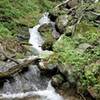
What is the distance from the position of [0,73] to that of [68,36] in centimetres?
577

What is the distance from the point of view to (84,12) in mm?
18984

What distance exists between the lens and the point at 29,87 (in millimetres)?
12883

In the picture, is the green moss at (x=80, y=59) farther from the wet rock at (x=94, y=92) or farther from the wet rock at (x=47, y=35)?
the wet rock at (x=47, y=35)

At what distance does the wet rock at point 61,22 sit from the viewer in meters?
18.9

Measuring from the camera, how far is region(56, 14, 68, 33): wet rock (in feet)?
61.9

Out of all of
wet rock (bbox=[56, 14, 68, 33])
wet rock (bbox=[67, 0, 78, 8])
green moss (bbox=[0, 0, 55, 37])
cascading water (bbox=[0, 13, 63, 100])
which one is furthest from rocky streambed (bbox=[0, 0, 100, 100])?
wet rock (bbox=[67, 0, 78, 8])

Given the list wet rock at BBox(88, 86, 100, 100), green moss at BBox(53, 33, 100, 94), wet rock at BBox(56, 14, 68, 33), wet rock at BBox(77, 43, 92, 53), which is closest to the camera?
wet rock at BBox(88, 86, 100, 100)

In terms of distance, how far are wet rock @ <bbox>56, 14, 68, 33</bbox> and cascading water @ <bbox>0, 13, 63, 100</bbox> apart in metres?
5.62

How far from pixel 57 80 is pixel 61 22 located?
23.6ft

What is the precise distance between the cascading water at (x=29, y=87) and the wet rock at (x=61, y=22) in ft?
18.4

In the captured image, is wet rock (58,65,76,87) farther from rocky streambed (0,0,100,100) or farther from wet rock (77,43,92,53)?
wet rock (77,43,92,53)

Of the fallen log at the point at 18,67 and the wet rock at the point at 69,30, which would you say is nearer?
the fallen log at the point at 18,67

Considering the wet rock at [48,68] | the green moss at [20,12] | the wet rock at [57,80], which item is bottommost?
the wet rock at [57,80]

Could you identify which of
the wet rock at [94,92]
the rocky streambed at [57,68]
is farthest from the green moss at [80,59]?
the wet rock at [94,92]
